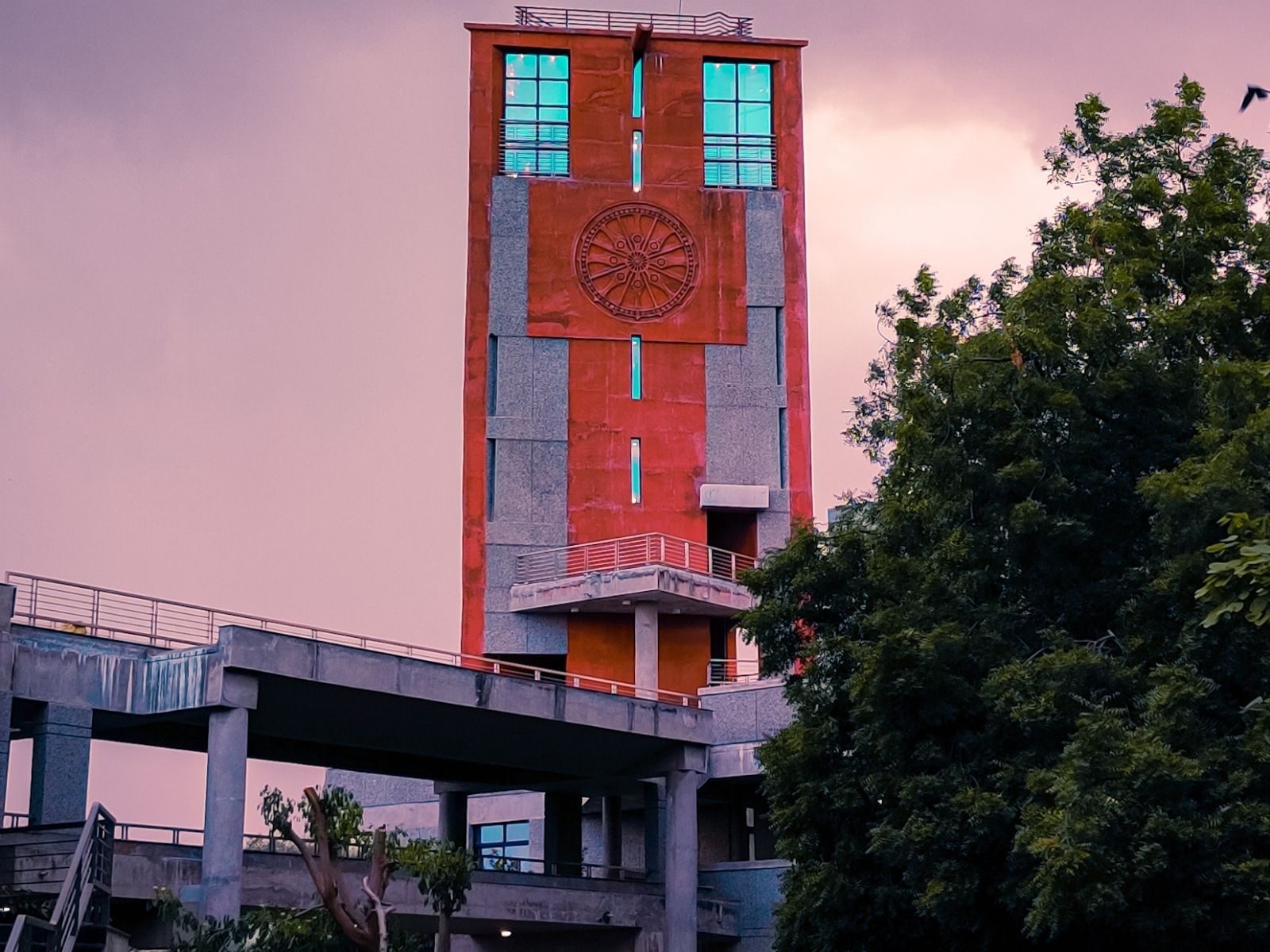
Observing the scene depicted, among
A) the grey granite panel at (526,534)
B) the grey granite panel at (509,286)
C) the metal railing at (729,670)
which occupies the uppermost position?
the grey granite panel at (509,286)

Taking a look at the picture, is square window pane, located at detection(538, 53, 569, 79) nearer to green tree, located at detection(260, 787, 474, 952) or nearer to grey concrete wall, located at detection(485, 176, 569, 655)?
grey concrete wall, located at detection(485, 176, 569, 655)

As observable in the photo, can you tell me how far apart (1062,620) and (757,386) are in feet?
→ 94.3

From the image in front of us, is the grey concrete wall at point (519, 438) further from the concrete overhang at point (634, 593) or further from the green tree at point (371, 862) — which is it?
the green tree at point (371, 862)

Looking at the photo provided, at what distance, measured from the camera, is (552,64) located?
57.2m

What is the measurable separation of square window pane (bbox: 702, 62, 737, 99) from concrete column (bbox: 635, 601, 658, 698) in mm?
17501

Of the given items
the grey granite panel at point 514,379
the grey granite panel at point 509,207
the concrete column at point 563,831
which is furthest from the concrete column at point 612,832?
the grey granite panel at point 509,207

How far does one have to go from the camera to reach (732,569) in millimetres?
52406

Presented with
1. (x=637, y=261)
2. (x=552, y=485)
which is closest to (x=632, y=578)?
(x=552, y=485)

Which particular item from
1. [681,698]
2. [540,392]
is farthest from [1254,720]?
[540,392]

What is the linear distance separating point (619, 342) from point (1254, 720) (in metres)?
32.8

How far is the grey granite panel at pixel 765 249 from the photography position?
183 feet

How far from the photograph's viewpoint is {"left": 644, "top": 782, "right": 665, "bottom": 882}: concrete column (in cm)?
4522

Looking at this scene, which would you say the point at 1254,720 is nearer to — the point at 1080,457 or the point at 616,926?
the point at 1080,457

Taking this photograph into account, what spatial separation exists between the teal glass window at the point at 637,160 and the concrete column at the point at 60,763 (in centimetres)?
2975
